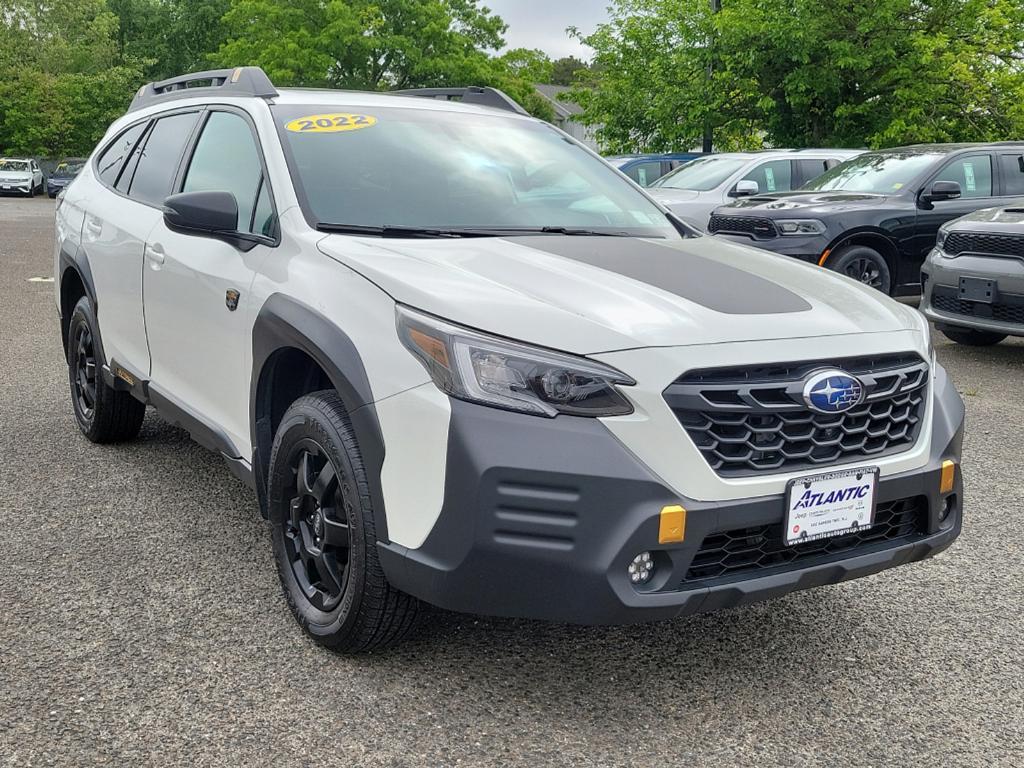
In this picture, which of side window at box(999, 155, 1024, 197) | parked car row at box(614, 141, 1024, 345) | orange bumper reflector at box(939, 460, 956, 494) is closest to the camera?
orange bumper reflector at box(939, 460, 956, 494)

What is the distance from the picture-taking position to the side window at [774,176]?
12367mm

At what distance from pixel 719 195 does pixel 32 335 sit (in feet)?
23.4

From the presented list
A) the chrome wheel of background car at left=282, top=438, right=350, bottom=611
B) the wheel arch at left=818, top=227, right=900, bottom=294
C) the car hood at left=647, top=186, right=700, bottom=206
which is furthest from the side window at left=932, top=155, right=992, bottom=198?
the chrome wheel of background car at left=282, top=438, right=350, bottom=611

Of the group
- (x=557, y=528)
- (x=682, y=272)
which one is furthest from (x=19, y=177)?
(x=557, y=528)

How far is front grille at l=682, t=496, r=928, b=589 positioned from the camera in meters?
2.66

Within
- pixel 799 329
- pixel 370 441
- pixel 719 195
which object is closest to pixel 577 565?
pixel 370 441

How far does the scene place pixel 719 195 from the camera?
39.1 ft

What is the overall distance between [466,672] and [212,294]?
154 cm

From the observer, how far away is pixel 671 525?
2527 mm


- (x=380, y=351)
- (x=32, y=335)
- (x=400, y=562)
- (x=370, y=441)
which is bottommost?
(x=32, y=335)

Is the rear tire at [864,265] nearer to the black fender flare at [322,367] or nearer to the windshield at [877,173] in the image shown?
the windshield at [877,173]

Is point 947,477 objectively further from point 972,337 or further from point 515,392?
point 972,337

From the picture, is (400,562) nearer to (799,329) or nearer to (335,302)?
(335,302)

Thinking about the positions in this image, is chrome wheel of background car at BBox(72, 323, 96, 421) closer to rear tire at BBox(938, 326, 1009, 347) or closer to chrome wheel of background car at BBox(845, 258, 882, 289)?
chrome wheel of background car at BBox(845, 258, 882, 289)
